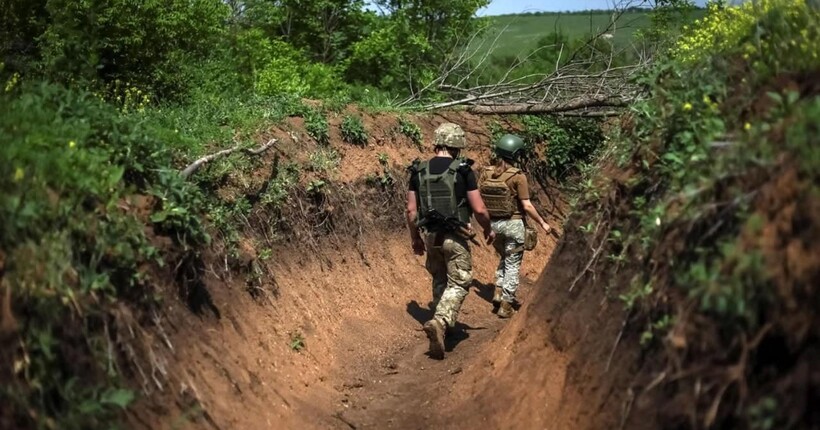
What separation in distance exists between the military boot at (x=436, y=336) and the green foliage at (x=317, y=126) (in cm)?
345

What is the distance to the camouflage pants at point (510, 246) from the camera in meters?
10.8

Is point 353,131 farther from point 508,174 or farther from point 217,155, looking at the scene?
point 217,155

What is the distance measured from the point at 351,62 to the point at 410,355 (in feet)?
40.3

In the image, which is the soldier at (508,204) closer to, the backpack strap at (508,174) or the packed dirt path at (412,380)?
the backpack strap at (508,174)

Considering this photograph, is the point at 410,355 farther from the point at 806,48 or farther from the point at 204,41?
the point at 204,41

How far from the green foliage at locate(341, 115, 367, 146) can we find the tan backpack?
7.33 ft

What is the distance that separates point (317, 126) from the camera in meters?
11.4

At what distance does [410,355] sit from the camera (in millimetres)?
9531

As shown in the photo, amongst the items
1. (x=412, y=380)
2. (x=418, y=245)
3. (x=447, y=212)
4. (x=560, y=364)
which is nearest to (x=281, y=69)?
(x=418, y=245)

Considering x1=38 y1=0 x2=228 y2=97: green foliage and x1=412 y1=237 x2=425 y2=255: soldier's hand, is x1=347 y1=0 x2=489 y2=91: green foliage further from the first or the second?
x1=412 y1=237 x2=425 y2=255: soldier's hand

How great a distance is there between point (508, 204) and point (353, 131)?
8.65ft

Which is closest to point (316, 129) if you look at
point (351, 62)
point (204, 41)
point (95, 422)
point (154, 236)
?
point (204, 41)

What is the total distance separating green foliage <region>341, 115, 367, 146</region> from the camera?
12062 mm

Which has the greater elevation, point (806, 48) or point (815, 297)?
point (806, 48)
